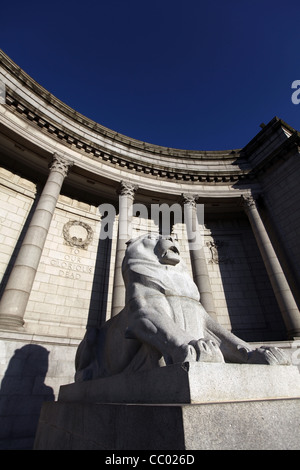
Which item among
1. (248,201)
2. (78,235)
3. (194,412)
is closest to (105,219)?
(78,235)

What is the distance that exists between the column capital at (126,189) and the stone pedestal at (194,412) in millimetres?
11784

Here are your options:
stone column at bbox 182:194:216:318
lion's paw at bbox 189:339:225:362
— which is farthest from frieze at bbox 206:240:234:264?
lion's paw at bbox 189:339:225:362

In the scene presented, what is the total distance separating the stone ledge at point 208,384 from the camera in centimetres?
190

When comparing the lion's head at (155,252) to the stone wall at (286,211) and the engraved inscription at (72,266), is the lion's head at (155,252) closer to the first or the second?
the engraved inscription at (72,266)

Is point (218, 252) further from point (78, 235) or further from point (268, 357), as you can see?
point (268, 357)

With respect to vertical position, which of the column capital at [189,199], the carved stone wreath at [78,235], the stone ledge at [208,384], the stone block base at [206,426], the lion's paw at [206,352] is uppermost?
the column capital at [189,199]

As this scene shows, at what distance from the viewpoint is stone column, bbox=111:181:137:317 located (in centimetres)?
1042

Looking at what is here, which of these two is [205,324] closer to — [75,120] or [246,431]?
[246,431]

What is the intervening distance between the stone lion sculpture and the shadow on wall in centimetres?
377

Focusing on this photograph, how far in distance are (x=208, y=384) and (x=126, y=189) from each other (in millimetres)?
12793

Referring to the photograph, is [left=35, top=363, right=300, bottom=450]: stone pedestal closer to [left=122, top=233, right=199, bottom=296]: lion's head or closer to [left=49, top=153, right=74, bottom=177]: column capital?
[left=122, top=233, right=199, bottom=296]: lion's head

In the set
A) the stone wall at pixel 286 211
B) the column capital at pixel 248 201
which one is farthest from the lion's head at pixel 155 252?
the column capital at pixel 248 201

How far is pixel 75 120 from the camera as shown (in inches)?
569

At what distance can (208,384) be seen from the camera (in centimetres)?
193
